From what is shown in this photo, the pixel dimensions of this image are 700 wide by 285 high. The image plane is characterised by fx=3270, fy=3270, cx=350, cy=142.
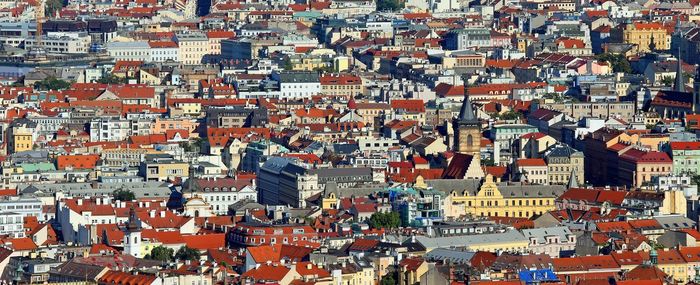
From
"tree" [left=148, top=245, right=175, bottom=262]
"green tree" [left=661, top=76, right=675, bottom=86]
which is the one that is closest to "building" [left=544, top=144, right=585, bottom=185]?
"tree" [left=148, top=245, right=175, bottom=262]

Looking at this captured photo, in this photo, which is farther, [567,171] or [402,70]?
[402,70]

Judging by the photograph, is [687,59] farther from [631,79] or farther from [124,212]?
[124,212]

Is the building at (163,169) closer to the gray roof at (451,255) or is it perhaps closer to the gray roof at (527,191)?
the gray roof at (527,191)

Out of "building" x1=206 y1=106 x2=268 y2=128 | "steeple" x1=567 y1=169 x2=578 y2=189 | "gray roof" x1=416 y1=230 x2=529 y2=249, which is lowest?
"building" x1=206 y1=106 x2=268 y2=128

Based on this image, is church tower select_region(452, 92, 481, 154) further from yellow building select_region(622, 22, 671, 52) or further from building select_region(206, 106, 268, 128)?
yellow building select_region(622, 22, 671, 52)

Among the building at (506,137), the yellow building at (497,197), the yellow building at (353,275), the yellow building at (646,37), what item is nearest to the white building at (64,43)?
the yellow building at (646,37)

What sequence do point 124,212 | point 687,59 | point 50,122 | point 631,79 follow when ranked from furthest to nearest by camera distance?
point 687,59 < point 631,79 < point 50,122 < point 124,212

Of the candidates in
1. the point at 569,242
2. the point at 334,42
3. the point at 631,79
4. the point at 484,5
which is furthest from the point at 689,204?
the point at 484,5
